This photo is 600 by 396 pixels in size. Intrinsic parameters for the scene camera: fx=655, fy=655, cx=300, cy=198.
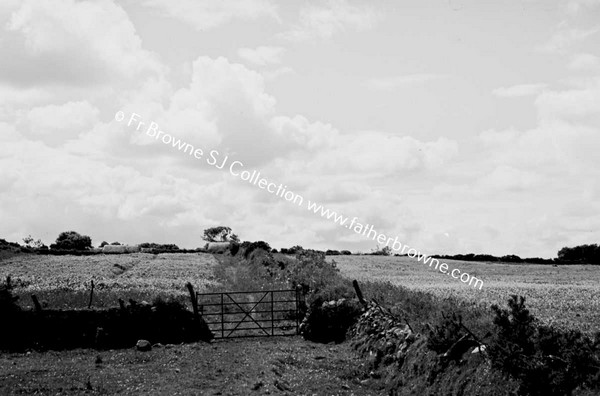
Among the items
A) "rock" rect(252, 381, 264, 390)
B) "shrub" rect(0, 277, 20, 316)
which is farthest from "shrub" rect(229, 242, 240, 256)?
"rock" rect(252, 381, 264, 390)

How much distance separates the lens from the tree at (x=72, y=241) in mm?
144500

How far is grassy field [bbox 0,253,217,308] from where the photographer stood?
34.2 m

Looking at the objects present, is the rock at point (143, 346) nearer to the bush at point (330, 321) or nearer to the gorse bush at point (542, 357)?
the bush at point (330, 321)

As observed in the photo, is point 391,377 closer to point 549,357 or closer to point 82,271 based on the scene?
point 549,357

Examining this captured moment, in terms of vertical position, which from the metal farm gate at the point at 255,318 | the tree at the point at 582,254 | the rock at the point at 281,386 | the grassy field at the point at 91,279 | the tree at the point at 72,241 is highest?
the tree at the point at 72,241

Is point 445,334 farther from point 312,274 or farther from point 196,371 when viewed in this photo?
point 312,274

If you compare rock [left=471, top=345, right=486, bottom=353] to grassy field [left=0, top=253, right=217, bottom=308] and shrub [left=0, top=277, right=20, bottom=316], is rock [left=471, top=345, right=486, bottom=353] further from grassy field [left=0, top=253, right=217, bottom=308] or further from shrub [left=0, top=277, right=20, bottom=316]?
shrub [left=0, top=277, right=20, bottom=316]

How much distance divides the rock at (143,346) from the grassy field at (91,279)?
4913 millimetres

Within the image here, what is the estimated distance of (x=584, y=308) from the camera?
82.3 ft

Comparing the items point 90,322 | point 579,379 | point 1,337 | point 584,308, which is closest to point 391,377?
point 579,379

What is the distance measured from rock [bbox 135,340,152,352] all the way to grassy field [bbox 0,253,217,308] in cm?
491

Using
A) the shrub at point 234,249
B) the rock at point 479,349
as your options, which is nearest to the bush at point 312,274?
the rock at point 479,349

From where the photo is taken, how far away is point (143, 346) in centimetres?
2498

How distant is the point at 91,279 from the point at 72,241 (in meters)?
108
